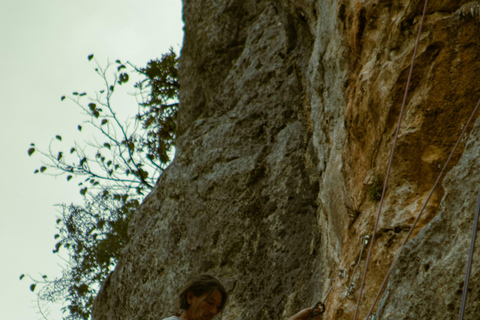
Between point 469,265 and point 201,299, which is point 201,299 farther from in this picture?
point 469,265

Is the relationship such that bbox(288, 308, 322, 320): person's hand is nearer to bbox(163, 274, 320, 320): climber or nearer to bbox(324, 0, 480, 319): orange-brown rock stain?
bbox(324, 0, 480, 319): orange-brown rock stain

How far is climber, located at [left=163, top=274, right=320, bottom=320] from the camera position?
469 cm

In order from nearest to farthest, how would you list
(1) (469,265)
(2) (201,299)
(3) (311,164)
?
(1) (469,265) < (2) (201,299) < (3) (311,164)

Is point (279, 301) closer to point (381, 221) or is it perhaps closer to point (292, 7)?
point (381, 221)

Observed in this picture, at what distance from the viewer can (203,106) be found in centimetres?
1020

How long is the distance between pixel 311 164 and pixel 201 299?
2909mm

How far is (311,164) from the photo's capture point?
7258 mm

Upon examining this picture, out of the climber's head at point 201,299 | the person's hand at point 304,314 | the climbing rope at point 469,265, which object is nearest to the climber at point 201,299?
the climber's head at point 201,299

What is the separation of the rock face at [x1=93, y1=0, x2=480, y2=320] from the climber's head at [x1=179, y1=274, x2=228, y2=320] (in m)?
1.00

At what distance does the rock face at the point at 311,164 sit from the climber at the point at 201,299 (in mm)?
1001

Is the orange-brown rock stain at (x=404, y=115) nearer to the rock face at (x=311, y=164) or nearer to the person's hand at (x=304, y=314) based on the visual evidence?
the rock face at (x=311, y=164)

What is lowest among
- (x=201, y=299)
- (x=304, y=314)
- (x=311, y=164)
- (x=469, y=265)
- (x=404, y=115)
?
(x=469, y=265)

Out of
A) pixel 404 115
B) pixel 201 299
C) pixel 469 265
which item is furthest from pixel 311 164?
pixel 469 265

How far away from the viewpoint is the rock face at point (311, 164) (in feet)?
14.7
